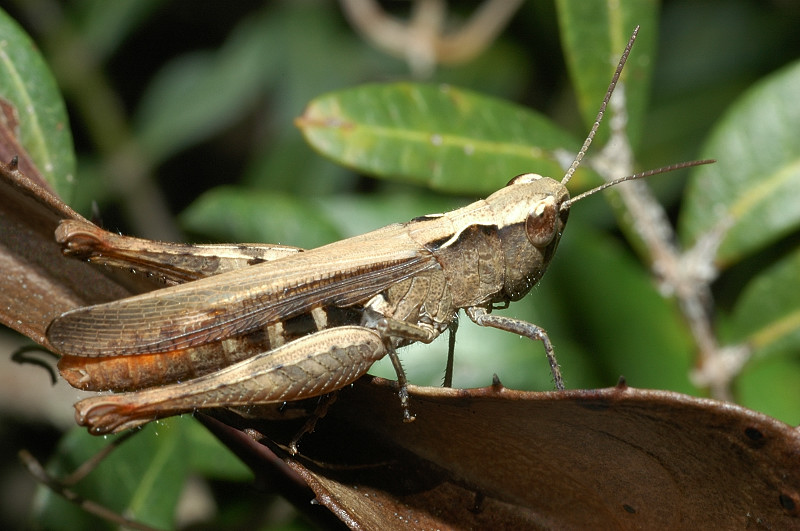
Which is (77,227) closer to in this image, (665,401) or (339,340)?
(339,340)

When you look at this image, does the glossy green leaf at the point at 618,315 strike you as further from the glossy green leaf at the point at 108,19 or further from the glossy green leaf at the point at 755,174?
the glossy green leaf at the point at 108,19

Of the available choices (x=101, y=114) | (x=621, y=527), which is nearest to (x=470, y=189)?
(x=621, y=527)

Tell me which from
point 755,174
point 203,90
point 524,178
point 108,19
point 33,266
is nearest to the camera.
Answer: point 33,266

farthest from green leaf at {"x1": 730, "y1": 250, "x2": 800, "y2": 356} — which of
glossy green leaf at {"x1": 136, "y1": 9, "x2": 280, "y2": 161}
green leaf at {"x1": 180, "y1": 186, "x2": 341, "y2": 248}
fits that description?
glossy green leaf at {"x1": 136, "y1": 9, "x2": 280, "y2": 161}

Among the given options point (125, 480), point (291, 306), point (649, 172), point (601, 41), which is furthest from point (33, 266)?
point (601, 41)

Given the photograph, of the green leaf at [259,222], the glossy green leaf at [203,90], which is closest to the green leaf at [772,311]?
the green leaf at [259,222]

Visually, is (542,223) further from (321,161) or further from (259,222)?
(321,161)
